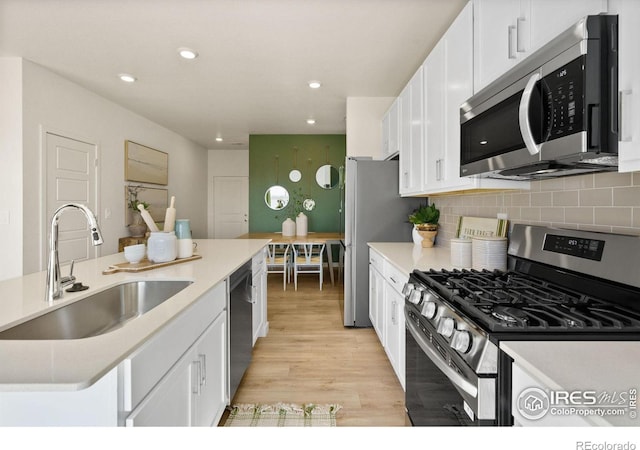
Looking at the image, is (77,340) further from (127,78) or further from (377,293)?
(127,78)

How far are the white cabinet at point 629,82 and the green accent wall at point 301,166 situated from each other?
5.55 meters

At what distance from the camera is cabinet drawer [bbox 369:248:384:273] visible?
2652 mm

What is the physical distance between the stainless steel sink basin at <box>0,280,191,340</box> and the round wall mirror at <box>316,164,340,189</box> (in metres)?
5.03

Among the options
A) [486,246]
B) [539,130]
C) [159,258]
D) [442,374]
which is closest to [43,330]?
[159,258]

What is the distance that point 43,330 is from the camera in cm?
112

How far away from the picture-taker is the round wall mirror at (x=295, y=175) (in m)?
6.46

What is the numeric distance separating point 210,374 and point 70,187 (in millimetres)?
3346

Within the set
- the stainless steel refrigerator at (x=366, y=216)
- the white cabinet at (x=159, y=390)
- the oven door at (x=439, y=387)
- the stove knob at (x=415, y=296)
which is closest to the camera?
the white cabinet at (x=159, y=390)

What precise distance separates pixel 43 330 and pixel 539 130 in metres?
1.74

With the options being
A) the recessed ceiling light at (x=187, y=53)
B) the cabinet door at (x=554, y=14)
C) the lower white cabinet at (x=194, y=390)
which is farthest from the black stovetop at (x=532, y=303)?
the recessed ceiling light at (x=187, y=53)

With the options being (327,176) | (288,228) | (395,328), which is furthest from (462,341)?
(327,176)

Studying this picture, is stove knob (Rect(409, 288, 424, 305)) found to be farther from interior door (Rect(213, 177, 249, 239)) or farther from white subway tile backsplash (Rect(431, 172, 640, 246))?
interior door (Rect(213, 177, 249, 239))

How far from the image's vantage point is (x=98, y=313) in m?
1.40

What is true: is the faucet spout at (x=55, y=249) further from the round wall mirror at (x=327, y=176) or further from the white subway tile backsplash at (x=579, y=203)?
the round wall mirror at (x=327, y=176)
